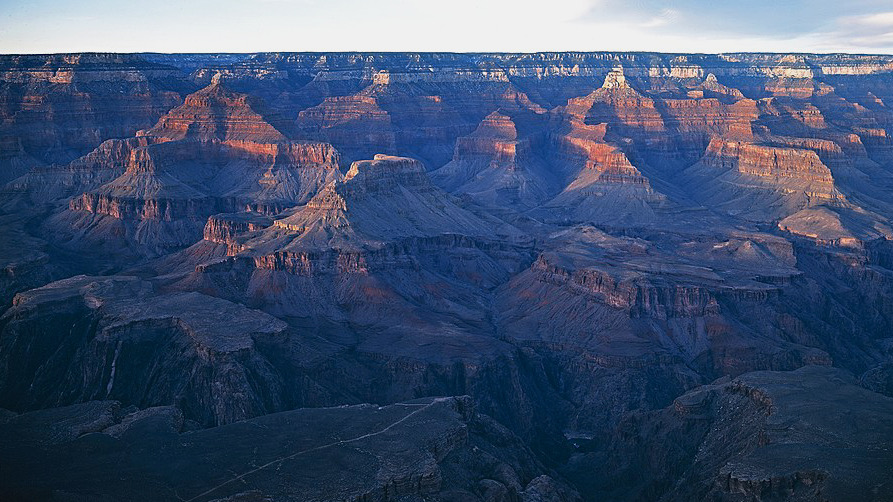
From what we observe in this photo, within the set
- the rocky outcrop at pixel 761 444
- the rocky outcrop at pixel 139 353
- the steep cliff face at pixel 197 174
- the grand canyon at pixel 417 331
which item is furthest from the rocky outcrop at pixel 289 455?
the steep cliff face at pixel 197 174

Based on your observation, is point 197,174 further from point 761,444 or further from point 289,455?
point 761,444

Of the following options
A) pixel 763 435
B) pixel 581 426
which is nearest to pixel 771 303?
pixel 581 426

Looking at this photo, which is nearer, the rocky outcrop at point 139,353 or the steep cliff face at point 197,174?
the rocky outcrop at point 139,353

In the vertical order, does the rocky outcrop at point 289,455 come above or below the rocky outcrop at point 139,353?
above

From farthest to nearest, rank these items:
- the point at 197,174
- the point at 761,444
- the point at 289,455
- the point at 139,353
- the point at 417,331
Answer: the point at 197,174 < the point at 417,331 < the point at 139,353 < the point at 761,444 < the point at 289,455

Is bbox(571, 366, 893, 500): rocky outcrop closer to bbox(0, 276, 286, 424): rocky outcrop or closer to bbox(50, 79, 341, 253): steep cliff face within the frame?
bbox(0, 276, 286, 424): rocky outcrop

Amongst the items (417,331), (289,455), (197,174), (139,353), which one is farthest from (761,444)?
(197,174)

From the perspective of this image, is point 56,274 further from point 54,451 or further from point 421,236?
point 54,451

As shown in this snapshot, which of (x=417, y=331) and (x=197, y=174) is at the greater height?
(x=197, y=174)

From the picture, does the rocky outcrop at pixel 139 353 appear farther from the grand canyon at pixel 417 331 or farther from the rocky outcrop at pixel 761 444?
the rocky outcrop at pixel 761 444
